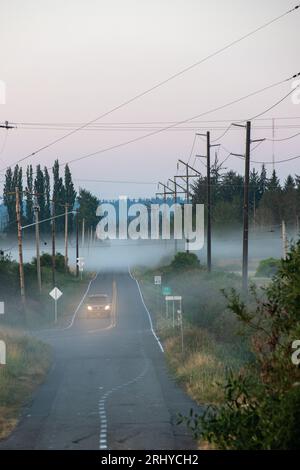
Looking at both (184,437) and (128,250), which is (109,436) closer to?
(184,437)

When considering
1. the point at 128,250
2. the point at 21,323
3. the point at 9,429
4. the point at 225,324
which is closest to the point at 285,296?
the point at 9,429

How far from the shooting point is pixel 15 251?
152 m

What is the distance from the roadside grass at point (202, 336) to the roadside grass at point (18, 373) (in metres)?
5.20

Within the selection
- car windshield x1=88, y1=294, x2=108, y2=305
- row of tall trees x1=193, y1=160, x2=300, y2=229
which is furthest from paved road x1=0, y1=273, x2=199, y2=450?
row of tall trees x1=193, y1=160, x2=300, y2=229

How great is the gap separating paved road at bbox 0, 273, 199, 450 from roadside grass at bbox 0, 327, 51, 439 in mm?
406

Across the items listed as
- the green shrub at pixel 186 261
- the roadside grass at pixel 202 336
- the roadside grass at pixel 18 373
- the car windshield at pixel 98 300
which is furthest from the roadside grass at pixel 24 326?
the green shrub at pixel 186 261

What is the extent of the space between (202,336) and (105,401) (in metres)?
14.9

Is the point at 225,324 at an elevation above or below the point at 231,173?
below

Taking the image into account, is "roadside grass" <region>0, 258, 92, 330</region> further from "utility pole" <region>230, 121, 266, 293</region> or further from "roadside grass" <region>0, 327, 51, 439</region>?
"utility pole" <region>230, 121, 266, 293</region>

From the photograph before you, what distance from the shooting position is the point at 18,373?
3006cm

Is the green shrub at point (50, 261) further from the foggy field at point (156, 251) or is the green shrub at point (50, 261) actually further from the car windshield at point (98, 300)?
the car windshield at point (98, 300)

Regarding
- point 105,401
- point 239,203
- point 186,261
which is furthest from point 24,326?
point 239,203

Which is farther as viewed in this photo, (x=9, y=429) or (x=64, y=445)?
(x=9, y=429)
